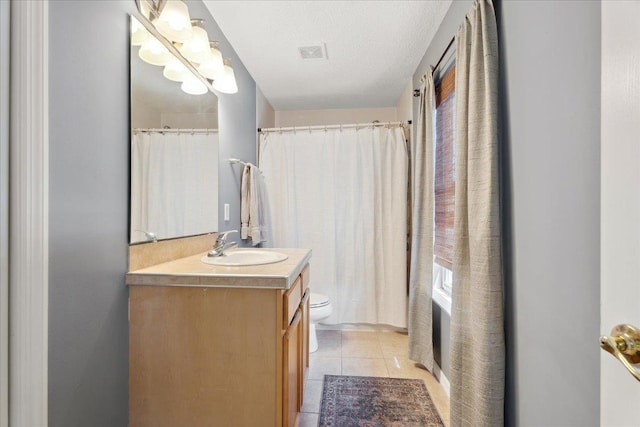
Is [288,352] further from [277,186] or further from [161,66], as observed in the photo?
[277,186]

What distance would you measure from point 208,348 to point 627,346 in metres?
1.15

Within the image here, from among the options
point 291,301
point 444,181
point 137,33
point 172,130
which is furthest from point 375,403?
point 137,33

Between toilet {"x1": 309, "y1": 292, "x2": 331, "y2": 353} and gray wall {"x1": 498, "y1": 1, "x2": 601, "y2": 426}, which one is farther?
toilet {"x1": 309, "y1": 292, "x2": 331, "y2": 353}

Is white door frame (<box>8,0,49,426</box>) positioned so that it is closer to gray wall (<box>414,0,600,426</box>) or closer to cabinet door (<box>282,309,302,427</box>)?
cabinet door (<box>282,309,302,427</box>)

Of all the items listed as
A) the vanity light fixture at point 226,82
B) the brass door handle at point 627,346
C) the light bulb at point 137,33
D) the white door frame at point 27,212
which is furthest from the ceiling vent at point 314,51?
the brass door handle at point 627,346

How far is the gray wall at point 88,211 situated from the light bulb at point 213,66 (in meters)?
0.44

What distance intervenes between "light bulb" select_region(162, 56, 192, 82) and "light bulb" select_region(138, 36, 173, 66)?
30mm

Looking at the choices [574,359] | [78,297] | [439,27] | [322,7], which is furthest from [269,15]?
[574,359]

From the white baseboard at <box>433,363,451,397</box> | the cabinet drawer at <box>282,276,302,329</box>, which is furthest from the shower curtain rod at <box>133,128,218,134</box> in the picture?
the white baseboard at <box>433,363,451,397</box>

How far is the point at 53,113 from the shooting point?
80cm

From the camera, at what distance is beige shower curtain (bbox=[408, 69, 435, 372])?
192cm

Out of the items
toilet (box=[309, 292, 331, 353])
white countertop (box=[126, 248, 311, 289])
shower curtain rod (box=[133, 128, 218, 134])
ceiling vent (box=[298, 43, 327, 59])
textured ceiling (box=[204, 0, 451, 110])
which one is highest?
textured ceiling (box=[204, 0, 451, 110])

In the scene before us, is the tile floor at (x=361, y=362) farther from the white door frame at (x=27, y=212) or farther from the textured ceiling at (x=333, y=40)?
the textured ceiling at (x=333, y=40)

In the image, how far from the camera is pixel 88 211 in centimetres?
91
